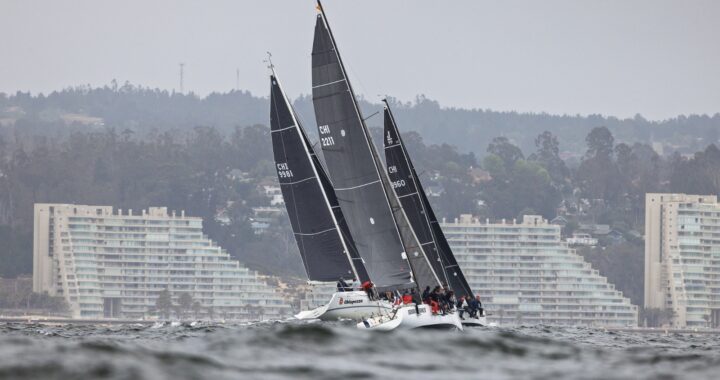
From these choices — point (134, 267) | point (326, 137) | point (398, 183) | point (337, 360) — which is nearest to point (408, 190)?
point (398, 183)

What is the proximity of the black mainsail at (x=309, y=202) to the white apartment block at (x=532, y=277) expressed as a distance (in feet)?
347

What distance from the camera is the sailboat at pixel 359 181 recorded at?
52000 mm

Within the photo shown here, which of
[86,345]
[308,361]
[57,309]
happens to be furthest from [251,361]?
[57,309]

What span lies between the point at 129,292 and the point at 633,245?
5155 cm

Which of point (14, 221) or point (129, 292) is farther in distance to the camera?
point (14, 221)

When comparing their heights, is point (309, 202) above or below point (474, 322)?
above

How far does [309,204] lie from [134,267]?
114m

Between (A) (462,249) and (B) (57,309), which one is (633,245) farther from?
(B) (57,309)

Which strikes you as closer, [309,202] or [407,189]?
[407,189]

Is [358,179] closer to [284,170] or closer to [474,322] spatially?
[474,322]

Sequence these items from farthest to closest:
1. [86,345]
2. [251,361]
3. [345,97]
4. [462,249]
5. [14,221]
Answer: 1. [14,221]
2. [462,249]
3. [345,97]
4. [86,345]
5. [251,361]

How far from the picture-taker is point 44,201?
633ft

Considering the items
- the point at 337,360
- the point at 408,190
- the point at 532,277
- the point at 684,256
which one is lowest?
the point at 532,277

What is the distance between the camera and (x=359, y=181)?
52.3 meters
